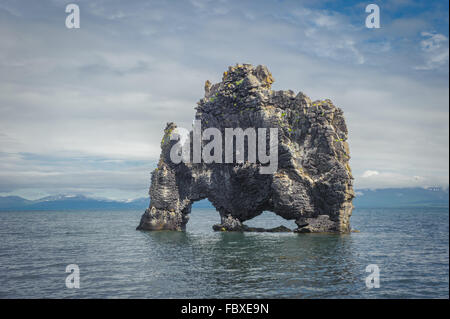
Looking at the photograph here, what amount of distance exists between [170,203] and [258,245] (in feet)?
97.5

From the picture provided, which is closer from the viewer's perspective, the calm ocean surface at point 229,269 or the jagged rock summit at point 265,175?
the calm ocean surface at point 229,269

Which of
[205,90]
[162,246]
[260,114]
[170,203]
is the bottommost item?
[162,246]

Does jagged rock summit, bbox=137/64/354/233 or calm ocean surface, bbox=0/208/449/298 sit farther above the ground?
jagged rock summit, bbox=137/64/354/233

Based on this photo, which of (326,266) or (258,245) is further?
(258,245)

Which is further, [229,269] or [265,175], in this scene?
[265,175]

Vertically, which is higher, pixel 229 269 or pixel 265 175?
pixel 265 175

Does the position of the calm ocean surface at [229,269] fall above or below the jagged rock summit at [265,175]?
below

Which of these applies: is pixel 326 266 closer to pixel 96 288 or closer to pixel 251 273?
pixel 251 273

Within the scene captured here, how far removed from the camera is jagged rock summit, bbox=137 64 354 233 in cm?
6291

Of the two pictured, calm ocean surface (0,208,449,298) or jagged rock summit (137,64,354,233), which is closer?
calm ocean surface (0,208,449,298)

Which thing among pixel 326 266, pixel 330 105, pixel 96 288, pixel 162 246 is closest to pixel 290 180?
pixel 330 105

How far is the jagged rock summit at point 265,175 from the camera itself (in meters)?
62.9

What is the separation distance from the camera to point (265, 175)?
67.0 m

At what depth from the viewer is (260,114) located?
217 feet
